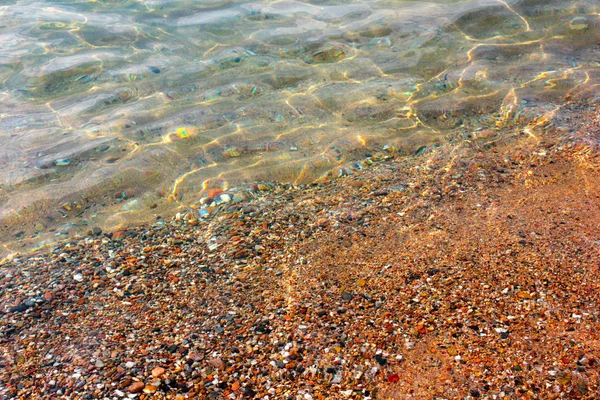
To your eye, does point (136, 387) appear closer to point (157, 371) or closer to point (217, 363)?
point (157, 371)

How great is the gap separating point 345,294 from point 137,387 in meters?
1.31

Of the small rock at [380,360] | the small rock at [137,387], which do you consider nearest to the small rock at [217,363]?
the small rock at [137,387]

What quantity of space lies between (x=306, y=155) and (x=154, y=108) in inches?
80.5

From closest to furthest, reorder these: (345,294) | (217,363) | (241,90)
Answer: (217,363) < (345,294) < (241,90)

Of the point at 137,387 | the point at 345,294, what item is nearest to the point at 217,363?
the point at 137,387

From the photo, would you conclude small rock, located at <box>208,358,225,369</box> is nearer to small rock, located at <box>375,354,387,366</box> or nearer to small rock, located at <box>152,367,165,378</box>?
small rock, located at <box>152,367,165,378</box>

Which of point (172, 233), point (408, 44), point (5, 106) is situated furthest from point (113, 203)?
point (408, 44)

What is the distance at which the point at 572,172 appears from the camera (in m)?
3.76

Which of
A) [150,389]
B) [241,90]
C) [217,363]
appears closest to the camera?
[150,389]

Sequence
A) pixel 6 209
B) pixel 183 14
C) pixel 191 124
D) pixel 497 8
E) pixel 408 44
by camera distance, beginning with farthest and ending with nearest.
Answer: pixel 183 14 → pixel 497 8 → pixel 408 44 → pixel 191 124 → pixel 6 209

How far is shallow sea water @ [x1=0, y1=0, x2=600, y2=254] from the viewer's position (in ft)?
14.3

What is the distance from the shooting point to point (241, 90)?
5.62 metres

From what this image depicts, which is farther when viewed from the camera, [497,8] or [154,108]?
[497,8]

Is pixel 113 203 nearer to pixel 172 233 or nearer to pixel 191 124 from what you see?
pixel 172 233
